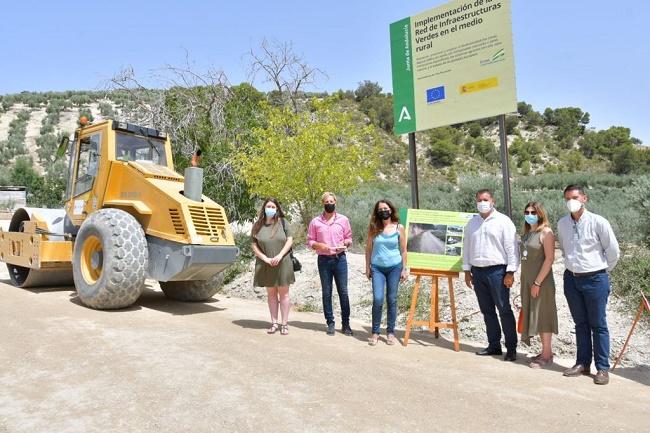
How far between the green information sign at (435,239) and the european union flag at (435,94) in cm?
225

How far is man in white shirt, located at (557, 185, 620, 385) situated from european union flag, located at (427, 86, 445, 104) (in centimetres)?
319

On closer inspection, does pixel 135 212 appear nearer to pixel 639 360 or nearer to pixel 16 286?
pixel 16 286

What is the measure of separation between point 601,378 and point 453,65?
189 inches

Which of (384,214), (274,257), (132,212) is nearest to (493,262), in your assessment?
(384,214)

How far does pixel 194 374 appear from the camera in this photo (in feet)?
15.4

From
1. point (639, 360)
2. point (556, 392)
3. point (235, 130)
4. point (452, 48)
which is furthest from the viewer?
point (235, 130)

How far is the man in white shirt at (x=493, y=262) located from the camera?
5.66 m

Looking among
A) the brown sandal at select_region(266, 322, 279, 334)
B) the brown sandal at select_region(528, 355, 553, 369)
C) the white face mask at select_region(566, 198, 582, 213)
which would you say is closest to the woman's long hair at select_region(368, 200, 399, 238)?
the brown sandal at select_region(266, 322, 279, 334)

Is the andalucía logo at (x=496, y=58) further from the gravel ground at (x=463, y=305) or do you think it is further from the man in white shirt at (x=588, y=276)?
the gravel ground at (x=463, y=305)

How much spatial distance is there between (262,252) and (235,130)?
8.97 metres

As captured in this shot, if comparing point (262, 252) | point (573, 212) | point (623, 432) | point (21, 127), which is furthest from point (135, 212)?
point (21, 127)

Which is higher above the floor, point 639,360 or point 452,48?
point 452,48

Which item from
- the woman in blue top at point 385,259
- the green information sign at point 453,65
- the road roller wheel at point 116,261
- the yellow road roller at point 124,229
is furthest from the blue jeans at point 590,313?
the road roller wheel at point 116,261

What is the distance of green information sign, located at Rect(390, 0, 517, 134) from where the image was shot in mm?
7250
